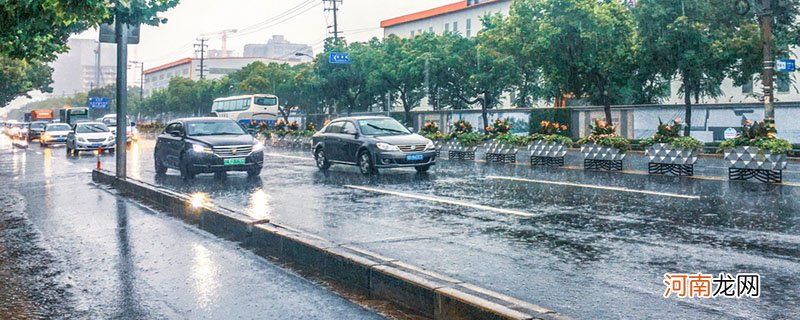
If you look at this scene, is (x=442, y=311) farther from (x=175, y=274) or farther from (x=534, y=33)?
(x=534, y=33)

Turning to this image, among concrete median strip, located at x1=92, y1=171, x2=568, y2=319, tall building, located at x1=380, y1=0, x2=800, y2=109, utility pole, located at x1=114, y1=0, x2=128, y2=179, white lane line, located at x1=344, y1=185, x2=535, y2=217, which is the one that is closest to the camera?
concrete median strip, located at x1=92, y1=171, x2=568, y2=319

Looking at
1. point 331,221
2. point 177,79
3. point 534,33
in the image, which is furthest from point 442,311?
point 177,79

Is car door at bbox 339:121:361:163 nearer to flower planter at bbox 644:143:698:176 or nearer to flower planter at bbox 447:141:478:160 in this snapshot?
flower planter at bbox 447:141:478:160

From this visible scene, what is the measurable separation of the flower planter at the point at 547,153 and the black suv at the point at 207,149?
27.5 ft

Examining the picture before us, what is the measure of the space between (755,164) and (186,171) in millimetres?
12985

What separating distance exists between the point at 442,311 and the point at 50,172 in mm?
18742

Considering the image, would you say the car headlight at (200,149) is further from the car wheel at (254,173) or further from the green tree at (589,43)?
the green tree at (589,43)

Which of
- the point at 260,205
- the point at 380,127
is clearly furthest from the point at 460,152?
the point at 260,205

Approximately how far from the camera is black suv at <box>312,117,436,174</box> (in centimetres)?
1750

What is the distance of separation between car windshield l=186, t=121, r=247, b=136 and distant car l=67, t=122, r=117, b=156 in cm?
1520

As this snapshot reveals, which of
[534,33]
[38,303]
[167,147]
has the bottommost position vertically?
[38,303]

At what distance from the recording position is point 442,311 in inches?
206

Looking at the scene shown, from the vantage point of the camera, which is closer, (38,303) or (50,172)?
(38,303)

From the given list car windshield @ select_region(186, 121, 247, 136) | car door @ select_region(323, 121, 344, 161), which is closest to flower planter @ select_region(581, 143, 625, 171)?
car door @ select_region(323, 121, 344, 161)
